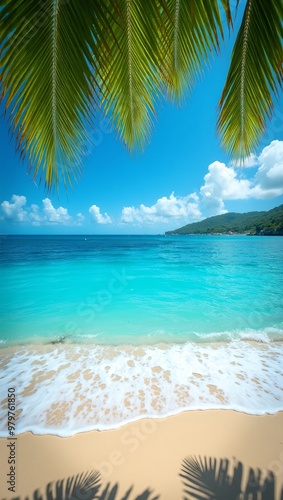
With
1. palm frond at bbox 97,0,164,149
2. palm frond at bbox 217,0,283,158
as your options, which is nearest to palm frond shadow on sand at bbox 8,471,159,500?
palm frond at bbox 97,0,164,149

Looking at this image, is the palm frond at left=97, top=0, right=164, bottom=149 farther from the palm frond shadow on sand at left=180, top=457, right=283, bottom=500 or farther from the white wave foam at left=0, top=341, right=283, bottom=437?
the white wave foam at left=0, top=341, right=283, bottom=437

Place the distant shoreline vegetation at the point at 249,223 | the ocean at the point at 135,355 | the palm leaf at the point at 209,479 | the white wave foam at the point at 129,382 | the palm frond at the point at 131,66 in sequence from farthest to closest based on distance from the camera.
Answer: the distant shoreline vegetation at the point at 249,223
the ocean at the point at 135,355
the white wave foam at the point at 129,382
the palm leaf at the point at 209,479
the palm frond at the point at 131,66

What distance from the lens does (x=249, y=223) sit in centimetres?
8662

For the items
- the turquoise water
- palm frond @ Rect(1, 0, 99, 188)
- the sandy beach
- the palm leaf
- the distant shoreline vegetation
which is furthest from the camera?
the distant shoreline vegetation

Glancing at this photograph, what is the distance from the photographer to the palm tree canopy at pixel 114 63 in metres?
1.20

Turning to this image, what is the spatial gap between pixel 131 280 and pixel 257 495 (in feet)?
39.5

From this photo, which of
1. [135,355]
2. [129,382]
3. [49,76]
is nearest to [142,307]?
[135,355]

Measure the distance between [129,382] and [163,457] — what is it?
4.82 ft

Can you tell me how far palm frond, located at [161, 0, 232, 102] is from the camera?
58.9 inches

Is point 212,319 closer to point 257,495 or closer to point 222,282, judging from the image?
point 257,495

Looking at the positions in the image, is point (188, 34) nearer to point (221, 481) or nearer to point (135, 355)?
point (221, 481)

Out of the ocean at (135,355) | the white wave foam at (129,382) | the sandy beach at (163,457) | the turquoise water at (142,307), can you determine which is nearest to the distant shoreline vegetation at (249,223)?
the turquoise water at (142,307)

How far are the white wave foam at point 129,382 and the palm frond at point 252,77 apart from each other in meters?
3.69

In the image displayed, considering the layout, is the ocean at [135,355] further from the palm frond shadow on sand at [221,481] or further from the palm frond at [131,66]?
the palm frond at [131,66]
